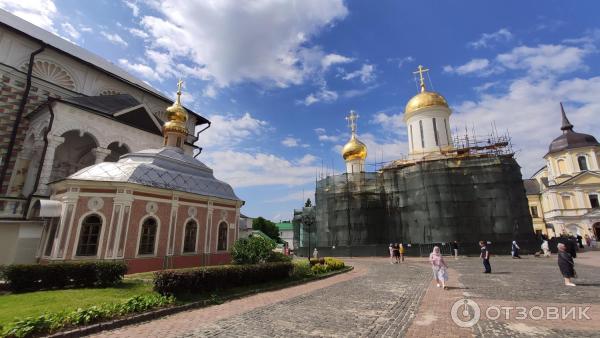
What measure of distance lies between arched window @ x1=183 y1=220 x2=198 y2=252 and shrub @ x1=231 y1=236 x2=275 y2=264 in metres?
3.80

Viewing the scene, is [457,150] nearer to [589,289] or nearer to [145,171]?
[589,289]

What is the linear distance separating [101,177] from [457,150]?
28.9 metres

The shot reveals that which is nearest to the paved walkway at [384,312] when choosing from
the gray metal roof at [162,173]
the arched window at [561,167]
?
the gray metal roof at [162,173]

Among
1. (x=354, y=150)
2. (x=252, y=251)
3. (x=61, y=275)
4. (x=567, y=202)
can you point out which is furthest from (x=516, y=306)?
(x=567, y=202)

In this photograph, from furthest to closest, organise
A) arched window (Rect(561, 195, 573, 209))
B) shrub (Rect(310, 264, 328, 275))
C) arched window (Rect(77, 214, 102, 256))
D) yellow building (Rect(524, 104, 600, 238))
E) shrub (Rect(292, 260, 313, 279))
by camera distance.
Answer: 1. arched window (Rect(561, 195, 573, 209))
2. yellow building (Rect(524, 104, 600, 238))
3. shrub (Rect(310, 264, 328, 275))
4. shrub (Rect(292, 260, 313, 279))
5. arched window (Rect(77, 214, 102, 256))

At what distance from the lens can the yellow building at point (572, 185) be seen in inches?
1570

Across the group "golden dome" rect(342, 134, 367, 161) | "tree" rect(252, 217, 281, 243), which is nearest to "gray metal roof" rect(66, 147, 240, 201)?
"golden dome" rect(342, 134, 367, 161)

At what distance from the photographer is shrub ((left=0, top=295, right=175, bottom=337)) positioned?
5.37 metres

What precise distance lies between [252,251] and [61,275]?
23.5 feet

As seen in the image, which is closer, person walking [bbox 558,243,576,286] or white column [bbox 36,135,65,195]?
person walking [bbox 558,243,576,286]

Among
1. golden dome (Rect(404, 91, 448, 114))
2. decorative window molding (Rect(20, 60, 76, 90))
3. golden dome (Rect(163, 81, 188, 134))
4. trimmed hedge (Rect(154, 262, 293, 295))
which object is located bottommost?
trimmed hedge (Rect(154, 262, 293, 295))

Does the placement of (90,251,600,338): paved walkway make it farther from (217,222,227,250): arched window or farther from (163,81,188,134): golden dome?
(163,81,188,134): golden dome

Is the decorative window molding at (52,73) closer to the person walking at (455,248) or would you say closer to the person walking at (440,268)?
the person walking at (440,268)

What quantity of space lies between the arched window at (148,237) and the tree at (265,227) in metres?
49.1
